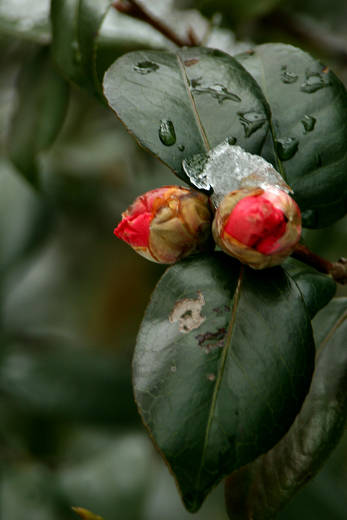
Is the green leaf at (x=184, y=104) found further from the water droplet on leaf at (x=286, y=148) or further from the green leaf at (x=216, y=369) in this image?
the green leaf at (x=216, y=369)

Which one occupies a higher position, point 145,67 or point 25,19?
point 145,67

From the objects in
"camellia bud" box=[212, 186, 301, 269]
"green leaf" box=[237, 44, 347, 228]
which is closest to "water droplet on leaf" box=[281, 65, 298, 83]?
"green leaf" box=[237, 44, 347, 228]

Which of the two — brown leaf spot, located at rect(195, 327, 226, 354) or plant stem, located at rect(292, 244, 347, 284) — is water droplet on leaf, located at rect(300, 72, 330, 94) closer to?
plant stem, located at rect(292, 244, 347, 284)

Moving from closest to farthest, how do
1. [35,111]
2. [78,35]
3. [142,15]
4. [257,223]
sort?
[257,223]
[78,35]
[142,15]
[35,111]

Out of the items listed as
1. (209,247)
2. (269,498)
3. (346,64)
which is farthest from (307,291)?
(346,64)

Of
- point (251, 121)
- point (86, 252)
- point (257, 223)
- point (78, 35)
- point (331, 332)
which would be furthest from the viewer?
point (86, 252)

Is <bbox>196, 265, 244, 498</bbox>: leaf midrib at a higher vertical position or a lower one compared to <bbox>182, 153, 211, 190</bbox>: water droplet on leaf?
lower

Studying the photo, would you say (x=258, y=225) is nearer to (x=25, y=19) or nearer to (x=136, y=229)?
(x=136, y=229)

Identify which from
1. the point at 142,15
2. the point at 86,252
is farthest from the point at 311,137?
the point at 86,252
